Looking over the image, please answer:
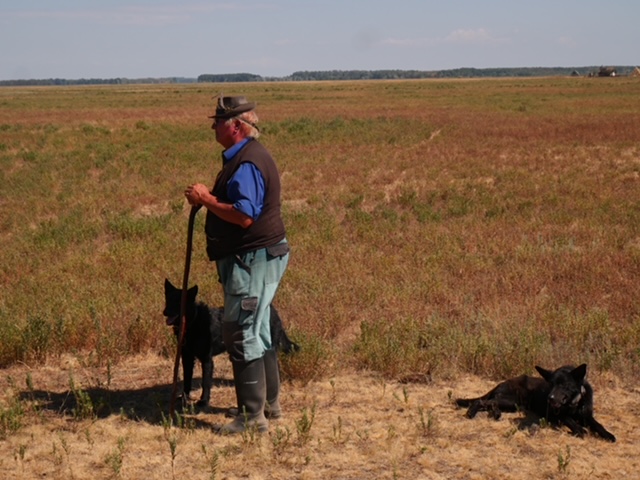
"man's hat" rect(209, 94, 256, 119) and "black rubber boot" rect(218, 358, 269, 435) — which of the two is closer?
"man's hat" rect(209, 94, 256, 119)

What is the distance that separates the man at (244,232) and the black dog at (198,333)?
64 centimetres

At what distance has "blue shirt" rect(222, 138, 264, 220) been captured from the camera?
4375 mm

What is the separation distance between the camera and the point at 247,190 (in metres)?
4.40

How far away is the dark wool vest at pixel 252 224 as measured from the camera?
177 inches

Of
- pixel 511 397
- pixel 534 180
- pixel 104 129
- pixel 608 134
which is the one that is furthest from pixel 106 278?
pixel 104 129

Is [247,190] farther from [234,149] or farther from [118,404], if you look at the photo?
[118,404]

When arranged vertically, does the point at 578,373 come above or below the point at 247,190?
below

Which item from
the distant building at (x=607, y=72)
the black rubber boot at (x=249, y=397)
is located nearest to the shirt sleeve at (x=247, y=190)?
the black rubber boot at (x=249, y=397)

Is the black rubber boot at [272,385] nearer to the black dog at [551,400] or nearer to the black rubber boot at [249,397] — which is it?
the black rubber boot at [249,397]

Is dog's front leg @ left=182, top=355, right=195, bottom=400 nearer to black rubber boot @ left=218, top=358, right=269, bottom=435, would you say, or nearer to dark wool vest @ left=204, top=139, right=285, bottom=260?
black rubber boot @ left=218, top=358, right=269, bottom=435

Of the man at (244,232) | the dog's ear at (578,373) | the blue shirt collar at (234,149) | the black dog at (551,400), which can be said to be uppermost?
the blue shirt collar at (234,149)

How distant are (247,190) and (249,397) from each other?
143 cm

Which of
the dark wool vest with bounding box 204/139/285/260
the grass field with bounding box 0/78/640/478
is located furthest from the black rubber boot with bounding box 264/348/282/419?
the dark wool vest with bounding box 204/139/285/260

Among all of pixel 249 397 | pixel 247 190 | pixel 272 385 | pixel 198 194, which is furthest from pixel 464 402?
pixel 198 194
